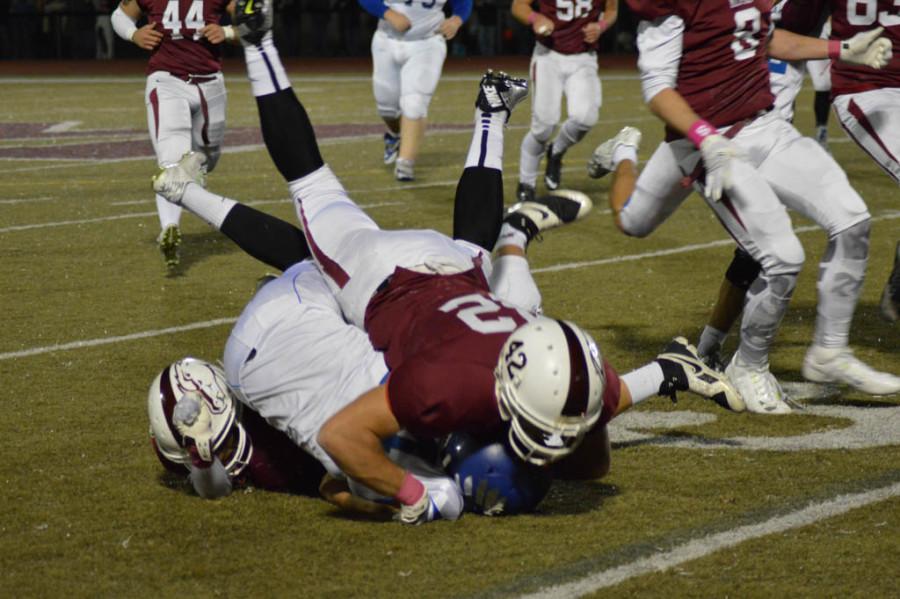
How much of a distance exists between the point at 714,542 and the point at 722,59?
204 centimetres

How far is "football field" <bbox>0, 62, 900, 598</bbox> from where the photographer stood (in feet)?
12.3

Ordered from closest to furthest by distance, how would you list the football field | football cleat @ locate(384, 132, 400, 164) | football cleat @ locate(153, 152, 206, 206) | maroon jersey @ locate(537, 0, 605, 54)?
the football field, football cleat @ locate(153, 152, 206, 206), maroon jersey @ locate(537, 0, 605, 54), football cleat @ locate(384, 132, 400, 164)

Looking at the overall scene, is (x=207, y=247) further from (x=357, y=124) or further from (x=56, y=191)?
(x=357, y=124)

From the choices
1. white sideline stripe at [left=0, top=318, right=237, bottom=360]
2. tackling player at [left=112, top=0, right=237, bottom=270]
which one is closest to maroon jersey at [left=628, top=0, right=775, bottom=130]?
white sideline stripe at [left=0, top=318, right=237, bottom=360]

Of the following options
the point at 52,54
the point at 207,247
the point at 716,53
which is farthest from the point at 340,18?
the point at 716,53

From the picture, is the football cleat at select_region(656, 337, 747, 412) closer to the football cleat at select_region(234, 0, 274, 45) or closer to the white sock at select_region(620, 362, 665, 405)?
the white sock at select_region(620, 362, 665, 405)

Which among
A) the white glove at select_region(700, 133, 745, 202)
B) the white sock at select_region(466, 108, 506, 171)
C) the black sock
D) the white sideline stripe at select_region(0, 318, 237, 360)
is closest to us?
the white glove at select_region(700, 133, 745, 202)

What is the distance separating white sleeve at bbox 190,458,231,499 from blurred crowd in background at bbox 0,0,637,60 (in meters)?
25.5

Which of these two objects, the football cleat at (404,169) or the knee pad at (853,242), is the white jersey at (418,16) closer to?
the football cleat at (404,169)

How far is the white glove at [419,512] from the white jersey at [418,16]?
7.92 m

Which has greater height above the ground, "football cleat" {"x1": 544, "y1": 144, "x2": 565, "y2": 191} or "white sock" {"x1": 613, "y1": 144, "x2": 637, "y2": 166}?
"white sock" {"x1": 613, "y1": 144, "x2": 637, "y2": 166}

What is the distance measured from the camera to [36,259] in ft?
27.6

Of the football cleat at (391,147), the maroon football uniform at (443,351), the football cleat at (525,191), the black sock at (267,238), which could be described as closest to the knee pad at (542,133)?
the football cleat at (525,191)

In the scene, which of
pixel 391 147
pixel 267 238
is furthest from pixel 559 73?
pixel 267 238
